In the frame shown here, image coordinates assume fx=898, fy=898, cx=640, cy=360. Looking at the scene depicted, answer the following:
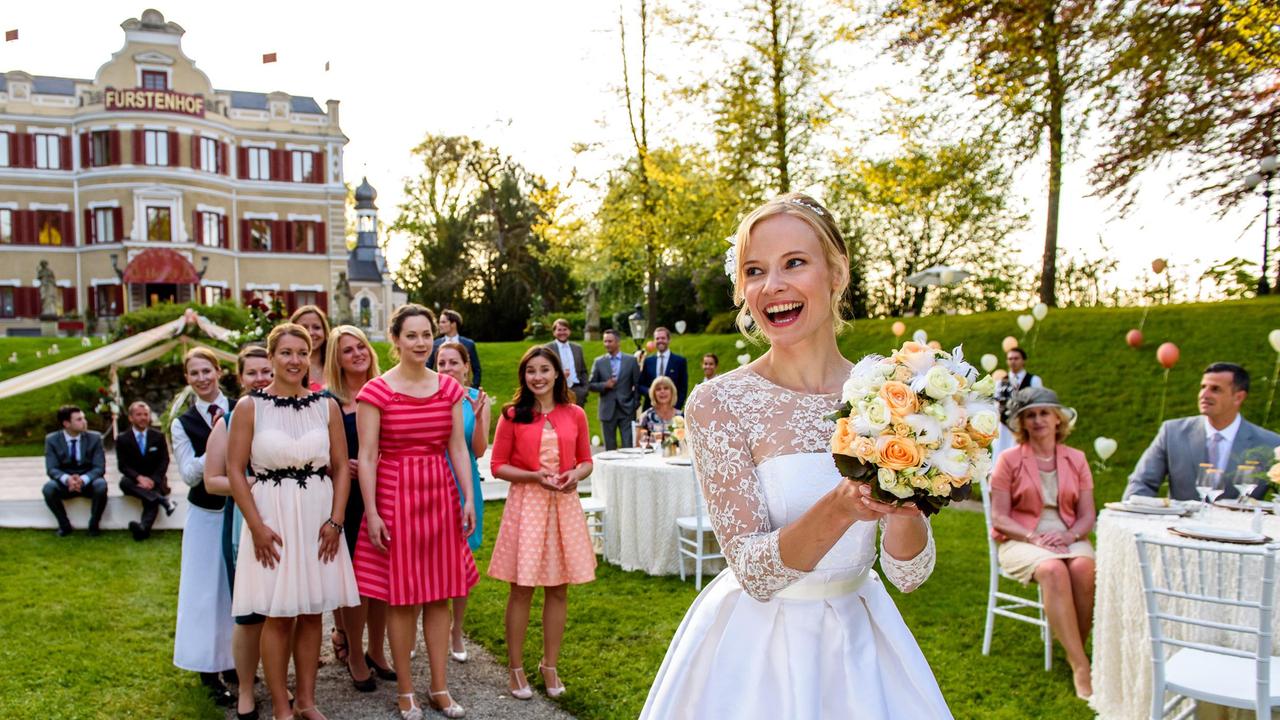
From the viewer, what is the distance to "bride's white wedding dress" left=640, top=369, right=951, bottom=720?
1.93m

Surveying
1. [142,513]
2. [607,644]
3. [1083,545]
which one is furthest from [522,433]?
[142,513]

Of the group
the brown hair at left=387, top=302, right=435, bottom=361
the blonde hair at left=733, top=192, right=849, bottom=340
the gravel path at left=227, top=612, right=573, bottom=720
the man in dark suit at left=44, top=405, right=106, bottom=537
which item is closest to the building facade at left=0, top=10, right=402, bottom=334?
the man in dark suit at left=44, top=405, right=106, bottom=537

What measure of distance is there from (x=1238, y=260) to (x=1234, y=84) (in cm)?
430

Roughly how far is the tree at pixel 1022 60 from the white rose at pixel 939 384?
1491cm

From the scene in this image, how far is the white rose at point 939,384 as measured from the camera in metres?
1.60

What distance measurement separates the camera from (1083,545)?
5586 millimetres

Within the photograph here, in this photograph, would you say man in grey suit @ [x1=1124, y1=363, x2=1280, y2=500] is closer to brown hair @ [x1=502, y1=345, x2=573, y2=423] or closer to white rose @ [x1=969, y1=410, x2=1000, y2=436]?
brown hair @ [x1=502, y1=345, x2=573, y2=423]

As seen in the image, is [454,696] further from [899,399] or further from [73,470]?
[73,470]

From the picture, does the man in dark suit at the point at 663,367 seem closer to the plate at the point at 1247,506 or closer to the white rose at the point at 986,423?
the plate at the point at 1247,506

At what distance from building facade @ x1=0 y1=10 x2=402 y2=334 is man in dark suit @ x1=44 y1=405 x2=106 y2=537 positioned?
28520 millimetres

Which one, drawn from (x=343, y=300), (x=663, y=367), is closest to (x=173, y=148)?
(x=343, y=300)

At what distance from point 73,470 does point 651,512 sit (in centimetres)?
656

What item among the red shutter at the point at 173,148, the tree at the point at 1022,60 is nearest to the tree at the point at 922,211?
the tree at the point at 1022,60

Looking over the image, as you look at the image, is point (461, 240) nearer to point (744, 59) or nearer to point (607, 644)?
point (744, 59)
